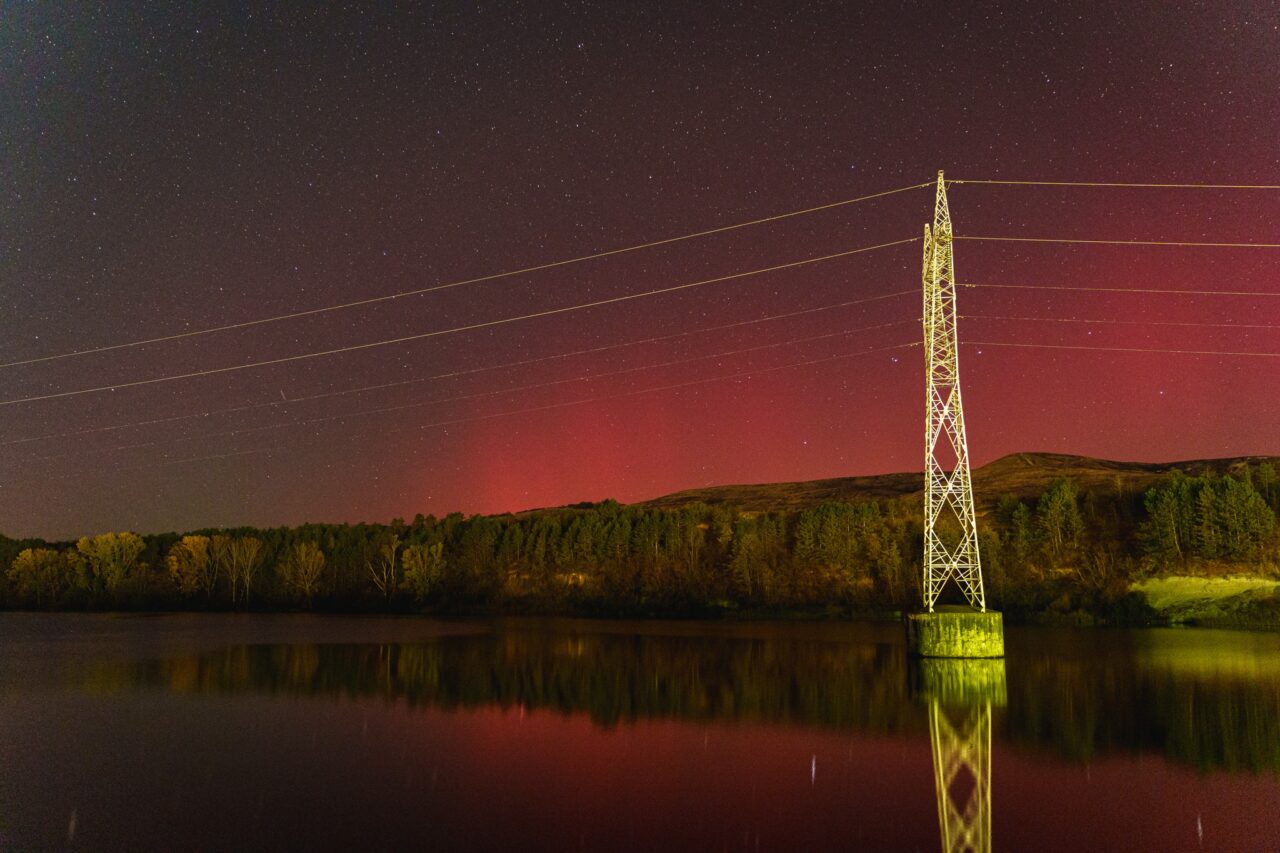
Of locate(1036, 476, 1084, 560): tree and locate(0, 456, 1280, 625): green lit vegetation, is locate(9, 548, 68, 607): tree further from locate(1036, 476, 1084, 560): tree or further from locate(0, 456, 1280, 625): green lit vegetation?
locate(1036, 476, 1084, 560): tree

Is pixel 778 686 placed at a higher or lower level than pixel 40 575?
lower

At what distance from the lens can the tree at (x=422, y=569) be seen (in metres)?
135

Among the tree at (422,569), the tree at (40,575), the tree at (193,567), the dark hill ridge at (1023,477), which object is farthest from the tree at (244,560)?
the dark hill ridge at (1023,477)

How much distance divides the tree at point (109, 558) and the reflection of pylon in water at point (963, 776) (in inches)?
5942

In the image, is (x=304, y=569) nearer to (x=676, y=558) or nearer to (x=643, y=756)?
(x=676, y=558)

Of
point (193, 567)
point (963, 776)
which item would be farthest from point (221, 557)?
point (963, 776)

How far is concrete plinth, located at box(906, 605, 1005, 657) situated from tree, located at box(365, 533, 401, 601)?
11028 centimetres

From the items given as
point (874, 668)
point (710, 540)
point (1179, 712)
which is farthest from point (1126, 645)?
point (710, 540)

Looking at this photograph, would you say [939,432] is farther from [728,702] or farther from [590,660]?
[590,660]

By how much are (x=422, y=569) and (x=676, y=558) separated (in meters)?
37.6

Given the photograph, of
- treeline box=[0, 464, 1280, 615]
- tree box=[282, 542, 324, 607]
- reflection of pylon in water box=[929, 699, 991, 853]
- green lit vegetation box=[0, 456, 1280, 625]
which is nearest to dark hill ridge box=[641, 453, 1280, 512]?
green lit vegetation box=[0, 456, 1280, 625]

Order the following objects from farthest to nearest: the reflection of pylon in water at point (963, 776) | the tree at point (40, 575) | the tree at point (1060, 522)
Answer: the tree at point (40, 575) → the tree at point (1060, 522) → the reflection of pylon in water at point (963, 776)

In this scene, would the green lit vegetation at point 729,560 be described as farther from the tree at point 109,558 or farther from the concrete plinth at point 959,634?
the concrete plinth at point 959,634

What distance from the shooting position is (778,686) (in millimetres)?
34531
